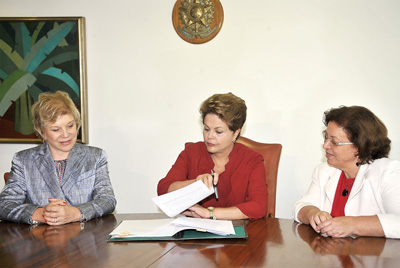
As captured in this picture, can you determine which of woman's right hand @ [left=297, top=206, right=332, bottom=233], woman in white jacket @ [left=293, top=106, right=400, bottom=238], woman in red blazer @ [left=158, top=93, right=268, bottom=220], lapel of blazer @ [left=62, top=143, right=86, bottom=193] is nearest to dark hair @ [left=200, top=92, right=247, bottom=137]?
woman in red blazer @ [left=158, top=93, right=268, bottom=220]

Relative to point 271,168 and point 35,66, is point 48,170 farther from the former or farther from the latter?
point 35,66

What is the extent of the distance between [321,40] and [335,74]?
28 centimetres

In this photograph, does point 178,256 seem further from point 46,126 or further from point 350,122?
point 46,126

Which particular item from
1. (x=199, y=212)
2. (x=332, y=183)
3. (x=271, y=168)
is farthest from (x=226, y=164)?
(x=332, y=183)

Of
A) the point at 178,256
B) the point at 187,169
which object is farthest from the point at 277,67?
the point at 178,256

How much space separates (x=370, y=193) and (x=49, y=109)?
70.0 inches

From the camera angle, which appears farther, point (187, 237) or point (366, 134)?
point (366, 134)

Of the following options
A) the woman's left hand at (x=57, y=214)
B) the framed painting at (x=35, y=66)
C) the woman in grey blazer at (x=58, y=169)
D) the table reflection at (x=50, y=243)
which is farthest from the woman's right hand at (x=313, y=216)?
the framed painting at (x=35, y=66)

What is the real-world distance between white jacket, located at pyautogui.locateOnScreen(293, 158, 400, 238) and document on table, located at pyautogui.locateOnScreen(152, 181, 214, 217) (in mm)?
508

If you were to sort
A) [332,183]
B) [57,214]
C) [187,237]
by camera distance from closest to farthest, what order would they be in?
[187,237], [57,214], [332,183]

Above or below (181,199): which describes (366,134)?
above

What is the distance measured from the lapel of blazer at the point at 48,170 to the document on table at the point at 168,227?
1.92ft

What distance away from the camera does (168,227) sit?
1.89 meters

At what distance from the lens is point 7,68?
3.62m
